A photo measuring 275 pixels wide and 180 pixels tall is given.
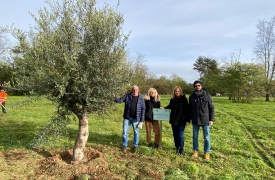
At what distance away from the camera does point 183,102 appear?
25.2 ft

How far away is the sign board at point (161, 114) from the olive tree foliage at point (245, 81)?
24372mm

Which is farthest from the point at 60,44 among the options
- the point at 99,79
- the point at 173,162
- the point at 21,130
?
the point at 21,130

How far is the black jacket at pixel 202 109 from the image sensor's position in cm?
716

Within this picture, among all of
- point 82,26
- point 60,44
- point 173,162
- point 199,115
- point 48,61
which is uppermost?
point 82,26

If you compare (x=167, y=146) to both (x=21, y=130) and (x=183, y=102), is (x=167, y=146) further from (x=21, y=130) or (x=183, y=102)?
(x=21, y=130)

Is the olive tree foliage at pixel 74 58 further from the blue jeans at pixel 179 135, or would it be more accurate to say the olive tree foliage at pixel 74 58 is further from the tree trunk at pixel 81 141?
the blue jeans at pixel 179 135

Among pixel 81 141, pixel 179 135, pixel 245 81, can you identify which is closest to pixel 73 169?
pixel 81 141

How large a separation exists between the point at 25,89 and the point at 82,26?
94.8 inches

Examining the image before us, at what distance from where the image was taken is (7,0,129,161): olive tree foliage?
17.8 feet

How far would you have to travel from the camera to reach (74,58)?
5590mm

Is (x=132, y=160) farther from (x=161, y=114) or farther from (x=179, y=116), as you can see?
(x=179, y=116)

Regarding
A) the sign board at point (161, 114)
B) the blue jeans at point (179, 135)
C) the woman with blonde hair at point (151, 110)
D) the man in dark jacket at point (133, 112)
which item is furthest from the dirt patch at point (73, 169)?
the blue jeans at point (179, 135)

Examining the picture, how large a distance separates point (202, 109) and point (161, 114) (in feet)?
5.28

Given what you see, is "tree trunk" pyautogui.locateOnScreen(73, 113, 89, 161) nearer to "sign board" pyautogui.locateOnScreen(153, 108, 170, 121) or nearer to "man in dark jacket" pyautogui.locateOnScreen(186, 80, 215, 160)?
"sign board" pyautogui.locateOnScreen(153, 108, 170, 121)
